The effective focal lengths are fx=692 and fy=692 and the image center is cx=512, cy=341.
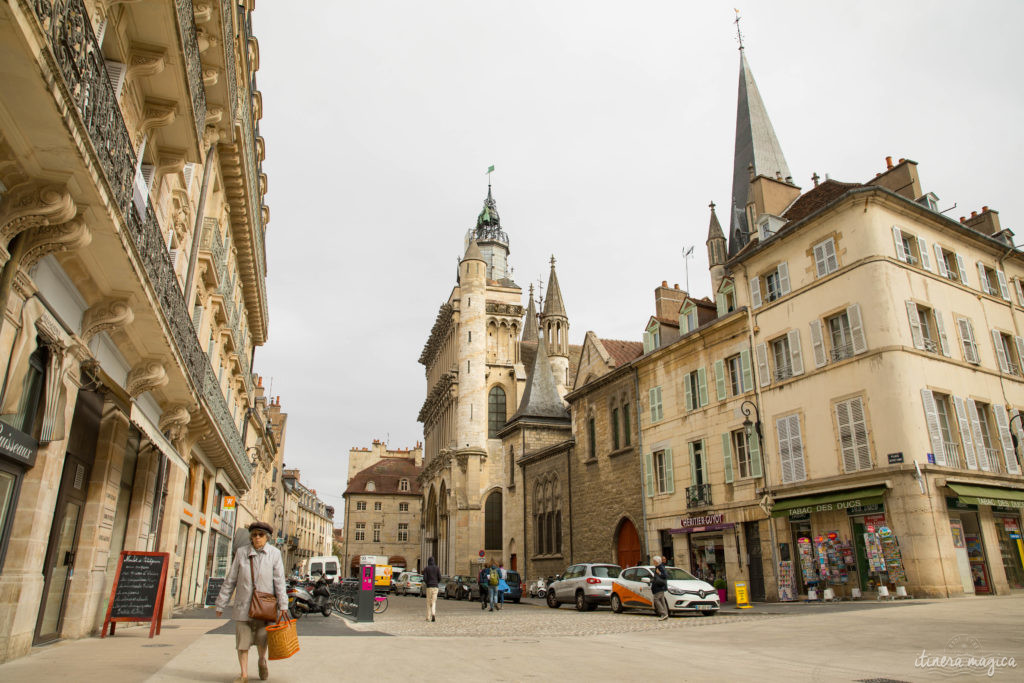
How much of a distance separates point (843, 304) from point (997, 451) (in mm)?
5827

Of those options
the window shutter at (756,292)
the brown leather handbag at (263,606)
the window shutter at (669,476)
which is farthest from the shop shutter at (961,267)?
the brown leather handbag at (263,606)

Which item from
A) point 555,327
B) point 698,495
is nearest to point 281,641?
point 698,495

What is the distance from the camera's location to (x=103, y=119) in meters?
6.47

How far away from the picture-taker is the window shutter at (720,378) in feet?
76.8

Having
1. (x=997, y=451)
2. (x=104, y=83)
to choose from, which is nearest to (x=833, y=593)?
(x=997, y=451)

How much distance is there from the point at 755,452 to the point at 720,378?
3045 millimetres

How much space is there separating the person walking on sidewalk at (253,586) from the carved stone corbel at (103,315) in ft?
11.9

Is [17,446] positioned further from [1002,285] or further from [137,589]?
[1002,285]

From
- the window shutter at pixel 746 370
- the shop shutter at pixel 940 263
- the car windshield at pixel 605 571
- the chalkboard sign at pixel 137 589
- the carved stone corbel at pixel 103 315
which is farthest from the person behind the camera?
the window shutter at pixel 746 370

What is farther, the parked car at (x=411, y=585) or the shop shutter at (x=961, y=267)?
the parked car at (x=411, y=585)

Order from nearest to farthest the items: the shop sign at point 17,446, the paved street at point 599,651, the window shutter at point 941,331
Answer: the shop sign at point 17,446 < the paved street at point 599,651 < the window shutter at point 941,331

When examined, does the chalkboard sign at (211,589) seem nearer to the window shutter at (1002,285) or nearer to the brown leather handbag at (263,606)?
the brown leather handbag at (263,606)

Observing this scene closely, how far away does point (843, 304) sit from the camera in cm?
1934

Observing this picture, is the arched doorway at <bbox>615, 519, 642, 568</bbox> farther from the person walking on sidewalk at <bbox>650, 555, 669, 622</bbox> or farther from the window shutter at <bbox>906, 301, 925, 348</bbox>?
the window shutter at <bbox>906, 301, 925, 348</bbox>
